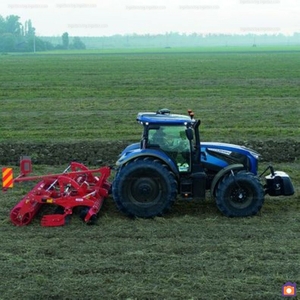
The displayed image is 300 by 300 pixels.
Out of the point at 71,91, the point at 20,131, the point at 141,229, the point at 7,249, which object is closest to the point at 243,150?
the point at 141,229

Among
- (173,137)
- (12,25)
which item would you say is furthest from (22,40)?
(173,137)

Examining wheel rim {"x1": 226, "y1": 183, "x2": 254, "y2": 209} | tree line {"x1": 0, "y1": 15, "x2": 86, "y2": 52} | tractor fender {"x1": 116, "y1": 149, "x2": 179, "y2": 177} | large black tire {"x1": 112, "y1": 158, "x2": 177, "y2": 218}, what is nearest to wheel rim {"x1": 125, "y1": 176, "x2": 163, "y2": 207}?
large black tire {"x1": 112, "y1": 158, "x2": 177, "y2": 218}

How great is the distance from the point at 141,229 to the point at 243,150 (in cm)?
243

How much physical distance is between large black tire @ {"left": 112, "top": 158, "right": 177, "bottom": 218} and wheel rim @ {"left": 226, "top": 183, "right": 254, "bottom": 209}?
95 centimetres

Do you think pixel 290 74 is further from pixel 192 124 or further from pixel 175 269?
pixel 175 269

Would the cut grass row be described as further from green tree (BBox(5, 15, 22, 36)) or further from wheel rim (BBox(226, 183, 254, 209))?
green tree (BBox(5, 15, 22, 36))

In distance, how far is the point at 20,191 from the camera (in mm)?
11766

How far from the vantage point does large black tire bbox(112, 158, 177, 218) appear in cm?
984

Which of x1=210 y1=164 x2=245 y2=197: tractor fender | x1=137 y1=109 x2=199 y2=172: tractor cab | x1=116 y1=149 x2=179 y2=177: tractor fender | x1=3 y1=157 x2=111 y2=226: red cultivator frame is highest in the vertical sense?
x1=137 y1=109 x2=199 y2=172: tractor cab

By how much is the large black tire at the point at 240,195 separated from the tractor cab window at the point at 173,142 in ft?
2.39

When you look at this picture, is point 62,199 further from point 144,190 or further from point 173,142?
point 173,142

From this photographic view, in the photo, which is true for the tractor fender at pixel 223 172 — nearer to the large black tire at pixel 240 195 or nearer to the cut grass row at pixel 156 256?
the large black tire at pixel 240 195

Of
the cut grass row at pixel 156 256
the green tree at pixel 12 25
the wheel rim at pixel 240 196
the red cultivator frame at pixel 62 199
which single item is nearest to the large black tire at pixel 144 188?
the cut grass row at pixel 156 256

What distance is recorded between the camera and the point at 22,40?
120 meters
